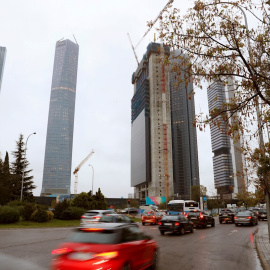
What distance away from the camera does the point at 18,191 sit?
4641 cm

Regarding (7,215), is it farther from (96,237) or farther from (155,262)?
(96,237)

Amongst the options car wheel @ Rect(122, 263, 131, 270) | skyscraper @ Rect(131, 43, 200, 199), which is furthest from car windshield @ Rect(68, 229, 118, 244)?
skyscraper @ Rect(131, 43, 200, 199)

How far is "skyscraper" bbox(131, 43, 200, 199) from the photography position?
472 feet

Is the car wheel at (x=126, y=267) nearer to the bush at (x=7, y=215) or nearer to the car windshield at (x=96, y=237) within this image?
the car windshield at (x=96, y=237)

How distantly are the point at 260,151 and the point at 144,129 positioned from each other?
140 m

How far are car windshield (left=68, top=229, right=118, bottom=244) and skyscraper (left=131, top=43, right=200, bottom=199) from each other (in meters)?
135

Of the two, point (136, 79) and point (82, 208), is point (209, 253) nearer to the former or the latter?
point (82, 208)

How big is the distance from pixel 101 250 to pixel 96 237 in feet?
1.52

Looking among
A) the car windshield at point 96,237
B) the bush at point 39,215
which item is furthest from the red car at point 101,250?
the bush at point 39,215

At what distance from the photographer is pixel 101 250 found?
521 centimetres

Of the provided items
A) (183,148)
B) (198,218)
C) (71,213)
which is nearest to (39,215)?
(71,213)

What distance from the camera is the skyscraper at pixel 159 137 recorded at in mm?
143875

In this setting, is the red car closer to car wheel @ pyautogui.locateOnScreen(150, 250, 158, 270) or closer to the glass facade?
car wheel @ pyautogui.locateOnScreen(150, 250, 158, 270)

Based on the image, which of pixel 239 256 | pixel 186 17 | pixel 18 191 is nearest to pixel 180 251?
pixel 239 256
